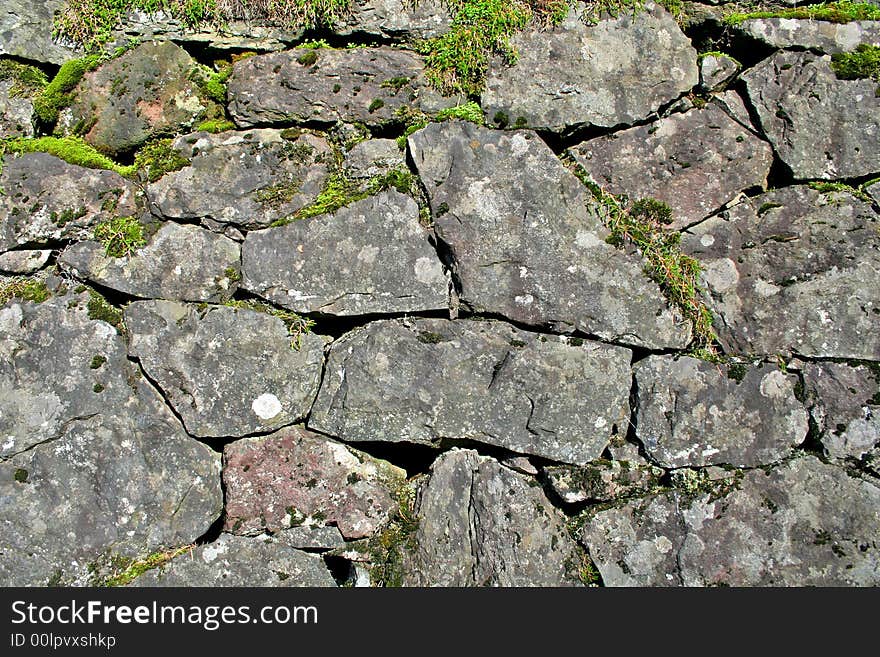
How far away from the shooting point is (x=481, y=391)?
4.47 metres

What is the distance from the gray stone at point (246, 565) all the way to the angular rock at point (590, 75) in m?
3.18

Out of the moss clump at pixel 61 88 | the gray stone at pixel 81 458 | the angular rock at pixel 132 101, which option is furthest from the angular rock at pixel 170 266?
the moss clump at pixel 61 88

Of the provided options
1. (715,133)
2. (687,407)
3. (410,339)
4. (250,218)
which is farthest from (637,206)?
(250,218)

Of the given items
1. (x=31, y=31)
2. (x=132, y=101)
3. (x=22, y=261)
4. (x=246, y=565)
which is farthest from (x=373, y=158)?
(x=246, y=565)

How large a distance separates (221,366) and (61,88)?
227 centimetres

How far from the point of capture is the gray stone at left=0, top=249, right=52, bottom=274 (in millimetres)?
4531

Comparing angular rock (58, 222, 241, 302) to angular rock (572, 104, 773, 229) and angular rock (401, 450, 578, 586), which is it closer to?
angular rock (401, 450, 578, 586)

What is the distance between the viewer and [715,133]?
187 inches

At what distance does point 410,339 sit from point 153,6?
2.95 m

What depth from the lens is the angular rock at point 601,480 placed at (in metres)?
4.39

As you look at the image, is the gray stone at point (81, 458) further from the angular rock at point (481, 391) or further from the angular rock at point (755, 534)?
the angular rock at point (755, 534)

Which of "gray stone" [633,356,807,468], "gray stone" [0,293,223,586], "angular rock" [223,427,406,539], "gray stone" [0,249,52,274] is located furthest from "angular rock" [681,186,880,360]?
"gray stone" [0,249,52,274]

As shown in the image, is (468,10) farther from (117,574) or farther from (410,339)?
(117,574)

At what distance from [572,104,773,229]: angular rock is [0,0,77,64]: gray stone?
3.80 metres
